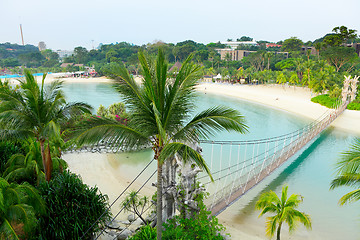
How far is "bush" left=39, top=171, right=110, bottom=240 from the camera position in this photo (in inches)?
215

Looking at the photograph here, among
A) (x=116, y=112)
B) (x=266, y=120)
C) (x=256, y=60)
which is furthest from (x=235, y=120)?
(x=256, y=60)

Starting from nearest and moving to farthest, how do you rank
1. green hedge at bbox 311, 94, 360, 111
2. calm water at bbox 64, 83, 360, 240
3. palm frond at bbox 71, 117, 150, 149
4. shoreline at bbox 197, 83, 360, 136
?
palm frond at bbox 71, 117, 150, 149 < calm water at bbox 64, 83, 360, 240 < shoreline at bbox 197, 83, 360, 136 < green hedge at bbox 311, 94, 360, 111

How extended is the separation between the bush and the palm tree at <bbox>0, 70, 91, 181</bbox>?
1.77ft

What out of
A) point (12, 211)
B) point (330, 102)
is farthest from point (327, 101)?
point (12, 211)

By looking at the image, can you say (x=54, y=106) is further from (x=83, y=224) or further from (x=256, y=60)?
(x=256, y=60)

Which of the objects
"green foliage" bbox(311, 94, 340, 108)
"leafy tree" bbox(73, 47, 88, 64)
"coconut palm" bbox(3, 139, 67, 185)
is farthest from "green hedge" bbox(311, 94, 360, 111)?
"leafy tree" bbox(73, 47, 88, 64)

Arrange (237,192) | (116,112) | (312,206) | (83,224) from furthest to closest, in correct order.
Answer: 1. (116,112)
2. (312,206)
3. (237,192)
4. (83,224)

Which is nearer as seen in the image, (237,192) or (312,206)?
(237,192)

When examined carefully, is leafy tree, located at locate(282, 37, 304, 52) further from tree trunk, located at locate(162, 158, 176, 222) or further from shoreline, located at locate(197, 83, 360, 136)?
tree trunk, located at locate(162, 158, 176, 222)

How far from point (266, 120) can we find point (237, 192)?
596 inches

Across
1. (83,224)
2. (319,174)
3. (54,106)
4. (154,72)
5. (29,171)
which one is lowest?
(319,174)

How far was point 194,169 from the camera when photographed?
6.05 meters

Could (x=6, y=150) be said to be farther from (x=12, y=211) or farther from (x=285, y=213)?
(x=285, y=213)

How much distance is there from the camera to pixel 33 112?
19.0 ft
